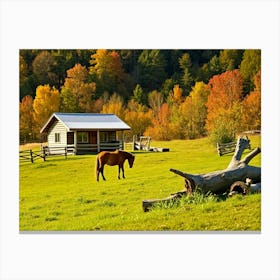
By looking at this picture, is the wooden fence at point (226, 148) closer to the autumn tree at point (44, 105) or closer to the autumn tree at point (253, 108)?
the autumn tree at point (253, 108)

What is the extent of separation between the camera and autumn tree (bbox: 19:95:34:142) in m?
10.3

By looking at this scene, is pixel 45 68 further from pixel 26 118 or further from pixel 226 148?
pixel 226 148

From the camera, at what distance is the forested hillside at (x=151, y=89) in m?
10.3

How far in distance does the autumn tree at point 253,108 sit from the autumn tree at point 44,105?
10.5 ft

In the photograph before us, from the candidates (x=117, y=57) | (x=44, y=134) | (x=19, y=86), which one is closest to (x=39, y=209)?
(x=44, y=134)

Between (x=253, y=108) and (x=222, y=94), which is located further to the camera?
(x=222, y=94)

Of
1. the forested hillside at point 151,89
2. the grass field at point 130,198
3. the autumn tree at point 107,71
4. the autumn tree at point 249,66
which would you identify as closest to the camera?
the grass field at point 130,198

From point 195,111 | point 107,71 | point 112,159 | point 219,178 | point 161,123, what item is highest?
point 107,71

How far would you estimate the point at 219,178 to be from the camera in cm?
1027

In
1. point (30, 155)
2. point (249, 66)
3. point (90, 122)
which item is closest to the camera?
point (249, 66)

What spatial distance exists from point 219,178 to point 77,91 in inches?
112

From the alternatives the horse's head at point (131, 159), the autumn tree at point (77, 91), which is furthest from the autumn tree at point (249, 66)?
the autumn tree at point (77, 91)

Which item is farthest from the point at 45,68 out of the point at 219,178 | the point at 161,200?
the point at 219,178

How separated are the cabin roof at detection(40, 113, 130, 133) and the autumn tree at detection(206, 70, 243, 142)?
148 centimetres
